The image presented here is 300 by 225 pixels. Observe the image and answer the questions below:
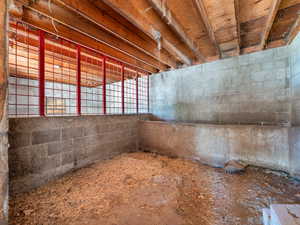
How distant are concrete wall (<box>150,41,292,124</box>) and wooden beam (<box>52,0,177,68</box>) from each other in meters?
1.29

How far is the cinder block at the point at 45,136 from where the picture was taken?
1.94 m

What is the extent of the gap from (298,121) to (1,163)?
11.9 feet

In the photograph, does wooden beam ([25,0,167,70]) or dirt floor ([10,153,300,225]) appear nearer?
dirt floor ([10,153,300,225])

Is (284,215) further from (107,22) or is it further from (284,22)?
(284,22)

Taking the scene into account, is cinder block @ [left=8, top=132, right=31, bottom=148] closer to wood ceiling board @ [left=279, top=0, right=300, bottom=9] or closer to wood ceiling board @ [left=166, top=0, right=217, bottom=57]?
wood ceiling board @ [left=166, top=0, right=217, bottom=57]

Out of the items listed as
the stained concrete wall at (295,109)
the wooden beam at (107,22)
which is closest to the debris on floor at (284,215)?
the stained concrete wall at (295,109)

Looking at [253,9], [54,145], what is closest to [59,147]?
[54,145]

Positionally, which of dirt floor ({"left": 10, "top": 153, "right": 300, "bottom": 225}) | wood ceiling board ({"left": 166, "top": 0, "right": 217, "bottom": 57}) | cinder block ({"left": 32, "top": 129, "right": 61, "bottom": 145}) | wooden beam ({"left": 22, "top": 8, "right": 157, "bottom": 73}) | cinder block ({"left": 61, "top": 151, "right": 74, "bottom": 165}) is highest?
wood ceiling board ({"left": 166, "top": 0, "right": 217, "bottom": 57})

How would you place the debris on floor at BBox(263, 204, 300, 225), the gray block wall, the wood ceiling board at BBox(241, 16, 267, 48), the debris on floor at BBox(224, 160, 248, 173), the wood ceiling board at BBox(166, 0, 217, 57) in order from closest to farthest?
the debris on floor at BBox(263, 204, 300, 225) → the wood ceiling board at BBox(166, 0, 217, 57) → the debris on floor at BBox(224, 160, 248, 173) → the wood ceiling board at BBox(241, 16, 267, 48) → the gray block wall

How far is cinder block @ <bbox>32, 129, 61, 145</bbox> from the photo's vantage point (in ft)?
6.36

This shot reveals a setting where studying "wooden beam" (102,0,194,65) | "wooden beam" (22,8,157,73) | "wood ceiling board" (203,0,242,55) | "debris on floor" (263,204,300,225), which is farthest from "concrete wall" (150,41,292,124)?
"debris on floor" (263,204,300,225)

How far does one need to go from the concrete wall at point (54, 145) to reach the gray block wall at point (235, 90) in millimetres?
2193

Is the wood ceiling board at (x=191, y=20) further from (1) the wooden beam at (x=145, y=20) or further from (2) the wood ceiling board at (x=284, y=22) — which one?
(2) the wood ceiling board at (x=284, y=22)

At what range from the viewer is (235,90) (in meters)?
3.15
